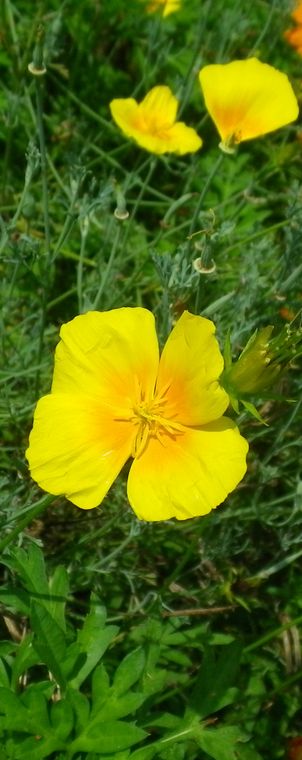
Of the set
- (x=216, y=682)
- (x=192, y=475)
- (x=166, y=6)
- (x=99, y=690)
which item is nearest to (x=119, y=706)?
(x=99, y=690)

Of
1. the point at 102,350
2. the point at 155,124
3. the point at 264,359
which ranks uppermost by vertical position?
the point at 264,359

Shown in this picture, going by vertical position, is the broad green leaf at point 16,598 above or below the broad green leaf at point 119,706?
above

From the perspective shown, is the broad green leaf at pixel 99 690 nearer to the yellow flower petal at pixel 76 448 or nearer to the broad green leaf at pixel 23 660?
the broad green leaf at pixel 23 660

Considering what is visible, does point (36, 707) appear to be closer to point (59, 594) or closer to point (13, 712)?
point (13, 712)

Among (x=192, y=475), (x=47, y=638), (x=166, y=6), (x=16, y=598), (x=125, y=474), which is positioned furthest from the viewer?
(x=166, y=6)

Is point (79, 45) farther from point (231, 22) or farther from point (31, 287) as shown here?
point (31, 287)

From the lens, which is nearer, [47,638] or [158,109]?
[47,638]

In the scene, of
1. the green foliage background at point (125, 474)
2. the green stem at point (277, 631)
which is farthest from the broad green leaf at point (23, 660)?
the green stem at point (277, 631)
